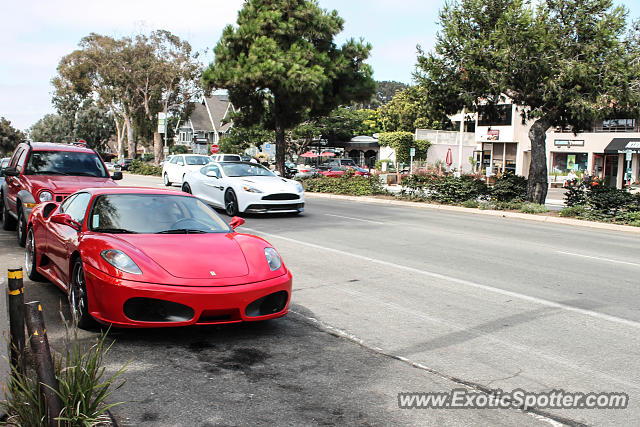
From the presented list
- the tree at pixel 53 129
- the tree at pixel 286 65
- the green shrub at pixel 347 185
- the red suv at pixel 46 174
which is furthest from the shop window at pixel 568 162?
the tree at pixel 53 129

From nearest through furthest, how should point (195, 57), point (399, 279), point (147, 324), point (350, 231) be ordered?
point (147, 324) → point (399, 279) → point (350, 231) → point (195, 57)

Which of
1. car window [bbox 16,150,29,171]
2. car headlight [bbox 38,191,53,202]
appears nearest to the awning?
car window [bbox 16,150,29,171]

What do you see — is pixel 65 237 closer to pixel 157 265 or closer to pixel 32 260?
pixel 157 265

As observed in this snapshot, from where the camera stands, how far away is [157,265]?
5.12m

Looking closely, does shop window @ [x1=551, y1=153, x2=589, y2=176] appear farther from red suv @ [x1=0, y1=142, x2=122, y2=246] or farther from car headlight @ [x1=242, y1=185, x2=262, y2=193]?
red suv @ [x1=0, y1=142, x2=122, y2=246]

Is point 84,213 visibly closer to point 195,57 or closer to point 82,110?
point 195,57

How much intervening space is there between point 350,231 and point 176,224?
7.42 m

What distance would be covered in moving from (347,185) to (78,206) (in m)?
19.2

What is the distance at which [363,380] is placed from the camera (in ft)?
14.6

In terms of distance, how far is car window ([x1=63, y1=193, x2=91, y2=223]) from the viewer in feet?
20.9

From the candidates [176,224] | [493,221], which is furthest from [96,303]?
[493,221]

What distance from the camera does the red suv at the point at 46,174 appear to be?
10125 millimetres

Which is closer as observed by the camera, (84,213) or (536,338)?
(536,338)

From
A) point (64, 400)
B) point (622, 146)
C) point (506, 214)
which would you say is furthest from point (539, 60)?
point (622, 146)
